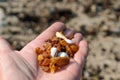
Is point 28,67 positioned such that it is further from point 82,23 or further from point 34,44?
point 82,23

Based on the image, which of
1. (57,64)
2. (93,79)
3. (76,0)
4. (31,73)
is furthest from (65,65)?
(76,0)

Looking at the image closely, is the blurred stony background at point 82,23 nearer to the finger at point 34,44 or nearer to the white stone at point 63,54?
the finger at point 34,44

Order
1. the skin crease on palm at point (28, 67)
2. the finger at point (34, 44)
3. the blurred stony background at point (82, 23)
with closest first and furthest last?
1. the skin crease on palm at point (28, 67)
2. the finger at point (34, 44)
3. the blurred stony background at point (82, 23)

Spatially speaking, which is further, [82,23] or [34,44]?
[82,23]

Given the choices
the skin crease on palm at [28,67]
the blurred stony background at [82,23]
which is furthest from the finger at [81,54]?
the blurred stony background at [82,23]

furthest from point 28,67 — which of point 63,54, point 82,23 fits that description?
point 82,23

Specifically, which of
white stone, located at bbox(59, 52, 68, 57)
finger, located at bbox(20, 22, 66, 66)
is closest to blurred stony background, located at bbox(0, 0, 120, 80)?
finger, located at bbox(20, 22, 66, 66)

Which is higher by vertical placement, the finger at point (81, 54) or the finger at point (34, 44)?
the finger at point (34, 44)

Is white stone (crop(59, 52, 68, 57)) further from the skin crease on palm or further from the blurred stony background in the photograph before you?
the blurred stony background
